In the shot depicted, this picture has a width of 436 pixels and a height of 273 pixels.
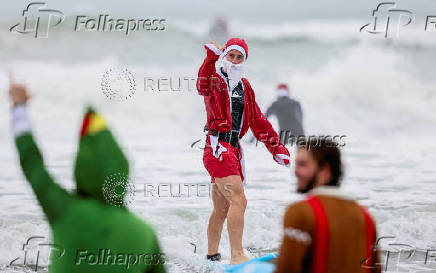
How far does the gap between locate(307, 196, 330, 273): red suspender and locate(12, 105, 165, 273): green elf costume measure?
656 millimetres

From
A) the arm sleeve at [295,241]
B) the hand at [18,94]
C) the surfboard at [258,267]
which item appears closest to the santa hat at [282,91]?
the surfboard at [258,267]

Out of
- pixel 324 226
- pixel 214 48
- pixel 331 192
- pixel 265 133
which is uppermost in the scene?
pixel 214 48

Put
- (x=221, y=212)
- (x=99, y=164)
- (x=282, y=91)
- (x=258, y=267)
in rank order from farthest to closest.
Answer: (x=282, y=91)
(x=221, y=212)
(x=258, y=267)
(x=99, y=164)

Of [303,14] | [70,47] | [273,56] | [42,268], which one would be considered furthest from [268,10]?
A: [42,268]

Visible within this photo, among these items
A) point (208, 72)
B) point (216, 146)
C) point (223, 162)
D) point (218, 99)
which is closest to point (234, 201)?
point (223, 162)

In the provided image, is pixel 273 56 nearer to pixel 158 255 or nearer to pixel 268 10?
pixel 268 10

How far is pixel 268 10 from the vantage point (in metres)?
33.6

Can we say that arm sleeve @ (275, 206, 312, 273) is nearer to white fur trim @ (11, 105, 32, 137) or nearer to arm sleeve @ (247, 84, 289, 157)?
white fur trim @ (11, 105, 32, 137)

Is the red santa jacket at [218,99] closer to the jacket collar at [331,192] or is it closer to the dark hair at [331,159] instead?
the dark hair at [331,159]

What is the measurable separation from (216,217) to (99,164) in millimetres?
3819

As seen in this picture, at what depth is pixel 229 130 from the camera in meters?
6.20

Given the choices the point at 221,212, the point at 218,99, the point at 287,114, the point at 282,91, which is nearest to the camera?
the point at 218,99

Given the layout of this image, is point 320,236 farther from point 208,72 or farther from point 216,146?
point 208,72

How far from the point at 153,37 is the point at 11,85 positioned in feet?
85.8
